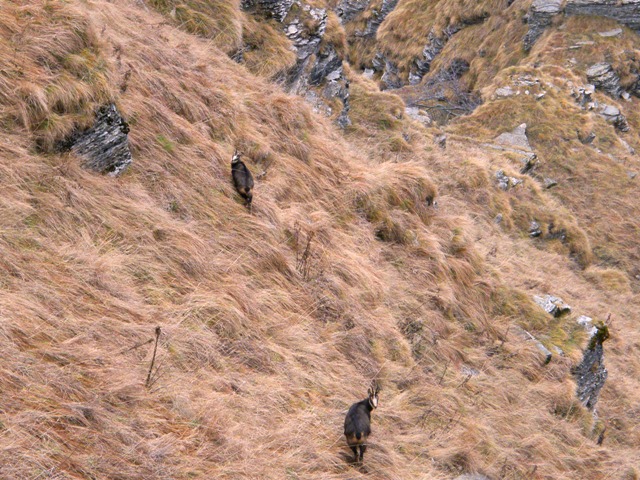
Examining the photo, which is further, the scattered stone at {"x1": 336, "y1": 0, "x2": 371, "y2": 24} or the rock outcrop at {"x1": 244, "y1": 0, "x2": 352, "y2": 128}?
the scattered stone at {"x1": 336, "y1": 0, "x2": 371, "y2": 24}

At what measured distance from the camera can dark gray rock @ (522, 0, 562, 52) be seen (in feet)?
115

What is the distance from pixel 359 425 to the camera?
538 cm

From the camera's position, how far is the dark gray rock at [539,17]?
35.2 meters

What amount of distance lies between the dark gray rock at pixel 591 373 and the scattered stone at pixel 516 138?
14.0 metres

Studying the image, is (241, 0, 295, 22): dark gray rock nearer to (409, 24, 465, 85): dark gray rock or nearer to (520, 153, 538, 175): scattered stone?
(520, 153, 538, 175): scattered stone

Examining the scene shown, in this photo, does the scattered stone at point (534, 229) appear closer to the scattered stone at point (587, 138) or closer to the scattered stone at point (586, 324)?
the scattered stone at point (586, 324)

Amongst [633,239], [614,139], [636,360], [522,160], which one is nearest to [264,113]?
[636,360]

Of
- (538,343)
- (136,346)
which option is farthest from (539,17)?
(136,346)

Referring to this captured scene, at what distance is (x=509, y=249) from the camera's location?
1448 centimetres

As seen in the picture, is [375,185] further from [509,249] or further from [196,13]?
[509,249]

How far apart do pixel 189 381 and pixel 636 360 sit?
1197 cm

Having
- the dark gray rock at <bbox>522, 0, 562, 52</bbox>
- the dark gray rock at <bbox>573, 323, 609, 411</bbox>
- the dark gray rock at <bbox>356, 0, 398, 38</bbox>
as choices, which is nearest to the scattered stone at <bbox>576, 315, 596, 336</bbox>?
the dark gray rock at <bbox>573, 323, 609, 411</bbox>

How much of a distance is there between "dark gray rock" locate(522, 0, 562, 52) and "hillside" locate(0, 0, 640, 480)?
2514 centimetres

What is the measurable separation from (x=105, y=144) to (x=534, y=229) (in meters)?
14.1
